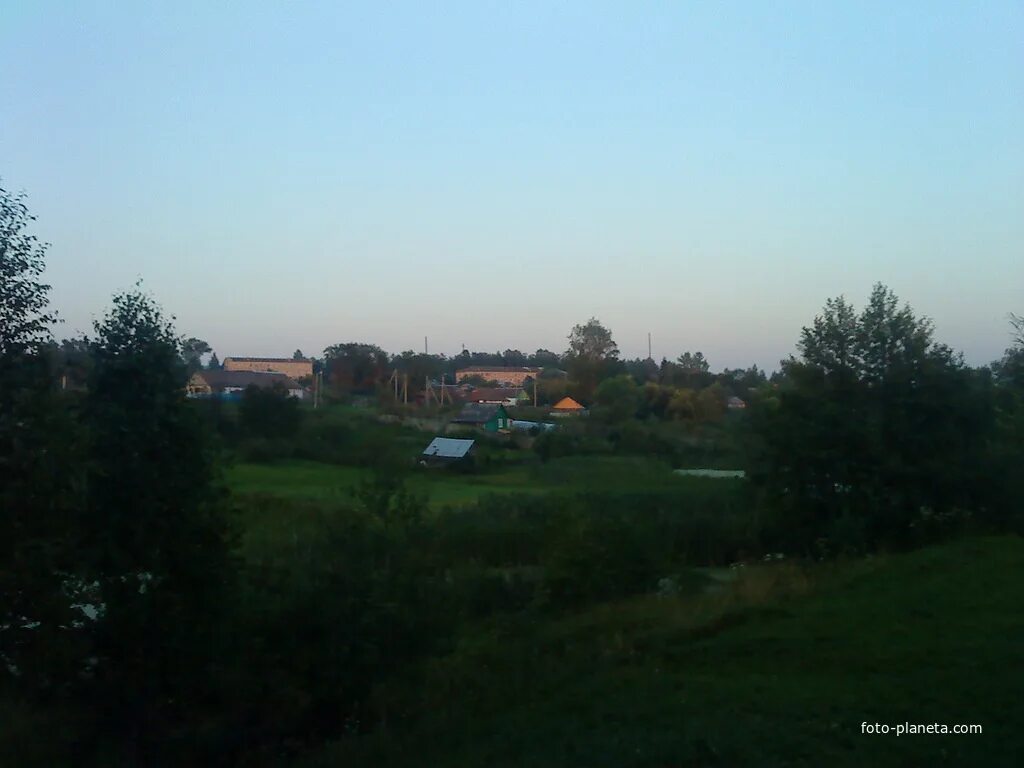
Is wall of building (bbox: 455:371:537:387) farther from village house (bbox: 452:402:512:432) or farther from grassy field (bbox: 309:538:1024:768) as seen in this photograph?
grassy field (bbox: 309:538:1024:768)

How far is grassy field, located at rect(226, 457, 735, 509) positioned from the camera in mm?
35562

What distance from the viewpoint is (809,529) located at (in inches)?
994

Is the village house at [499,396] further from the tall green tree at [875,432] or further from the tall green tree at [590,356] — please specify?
the tall green tree at [875,432]

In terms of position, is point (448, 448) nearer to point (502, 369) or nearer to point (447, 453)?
point (447, 453)

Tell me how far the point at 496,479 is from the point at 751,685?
36.5 meters

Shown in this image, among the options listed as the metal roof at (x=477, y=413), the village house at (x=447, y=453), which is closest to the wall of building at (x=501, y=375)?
the metal roof at (x=477, y=413)

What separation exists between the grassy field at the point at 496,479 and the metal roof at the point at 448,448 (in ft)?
6.39

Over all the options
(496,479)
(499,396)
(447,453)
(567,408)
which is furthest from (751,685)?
(499,396)

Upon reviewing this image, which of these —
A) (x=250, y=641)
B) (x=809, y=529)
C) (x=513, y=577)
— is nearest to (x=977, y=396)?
(x=809, y=529)

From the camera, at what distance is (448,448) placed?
5053cm

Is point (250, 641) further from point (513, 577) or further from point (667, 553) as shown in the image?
point (667, 553)

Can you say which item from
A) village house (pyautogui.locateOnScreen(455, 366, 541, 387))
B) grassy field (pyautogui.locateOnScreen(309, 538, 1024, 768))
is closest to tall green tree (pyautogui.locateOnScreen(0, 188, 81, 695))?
grassy field (pyautogui.locateOnScreen(309, 538, 1024, 768))

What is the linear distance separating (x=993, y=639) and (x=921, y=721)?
3.42 m

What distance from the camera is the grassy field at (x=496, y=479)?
35.6m
